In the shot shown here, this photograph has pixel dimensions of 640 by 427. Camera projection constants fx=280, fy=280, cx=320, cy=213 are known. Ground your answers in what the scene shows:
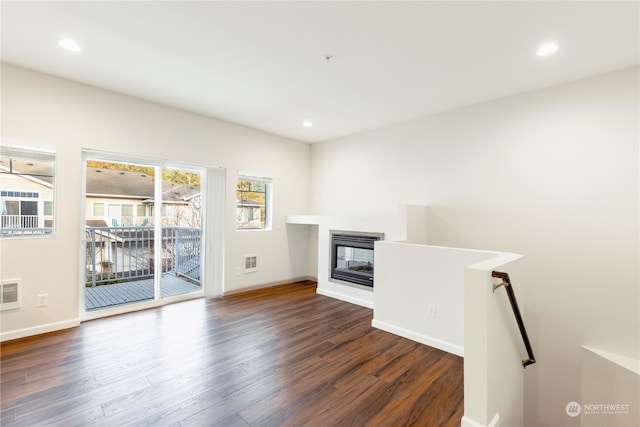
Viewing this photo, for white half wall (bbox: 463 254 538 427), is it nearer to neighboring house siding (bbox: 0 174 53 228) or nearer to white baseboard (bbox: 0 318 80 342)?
white baseboard (bbox: 0 318 80 342)

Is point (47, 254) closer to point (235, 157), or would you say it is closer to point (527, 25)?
point (235, 157)

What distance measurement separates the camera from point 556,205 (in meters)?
3.27

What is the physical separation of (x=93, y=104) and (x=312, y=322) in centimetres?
392

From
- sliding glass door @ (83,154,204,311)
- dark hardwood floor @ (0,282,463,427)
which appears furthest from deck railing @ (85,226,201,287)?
dark hardwood floor @ (0,282,463,427)

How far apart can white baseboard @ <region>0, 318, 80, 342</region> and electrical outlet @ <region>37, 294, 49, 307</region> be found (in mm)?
236

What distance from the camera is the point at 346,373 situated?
8.16ft

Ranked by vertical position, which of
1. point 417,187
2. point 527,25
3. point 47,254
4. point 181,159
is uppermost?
point 527,25

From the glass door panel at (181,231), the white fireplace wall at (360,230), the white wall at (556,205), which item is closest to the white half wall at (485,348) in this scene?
the white wall at (556,205)

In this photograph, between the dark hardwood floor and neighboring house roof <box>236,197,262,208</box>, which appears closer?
the dark hardwood floor

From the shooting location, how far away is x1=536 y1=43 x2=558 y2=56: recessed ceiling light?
8.30 ft

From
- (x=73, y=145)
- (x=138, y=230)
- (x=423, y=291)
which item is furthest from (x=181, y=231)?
(x=423, y=291)

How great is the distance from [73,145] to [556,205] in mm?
5790

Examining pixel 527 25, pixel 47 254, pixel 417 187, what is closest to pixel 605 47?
pixel 527 25

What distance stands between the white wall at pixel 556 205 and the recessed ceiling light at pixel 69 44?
14.4 ft
